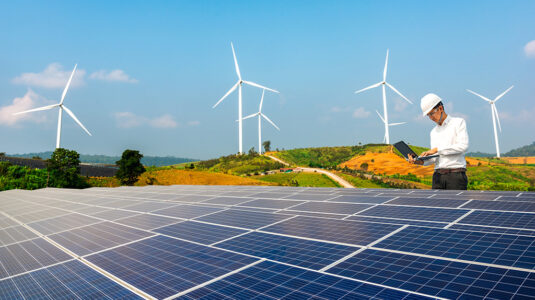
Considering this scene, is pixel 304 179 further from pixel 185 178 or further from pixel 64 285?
pixel 64 285

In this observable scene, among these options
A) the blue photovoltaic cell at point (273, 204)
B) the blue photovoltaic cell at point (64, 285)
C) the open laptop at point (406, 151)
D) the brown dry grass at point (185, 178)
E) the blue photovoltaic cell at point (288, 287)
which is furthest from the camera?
the brown dry grass at point (185, 178)

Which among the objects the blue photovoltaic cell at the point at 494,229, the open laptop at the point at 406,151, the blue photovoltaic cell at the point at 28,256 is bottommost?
the blue photovoltaic cell at the point at 28,256

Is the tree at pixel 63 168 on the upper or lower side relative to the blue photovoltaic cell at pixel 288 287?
upper

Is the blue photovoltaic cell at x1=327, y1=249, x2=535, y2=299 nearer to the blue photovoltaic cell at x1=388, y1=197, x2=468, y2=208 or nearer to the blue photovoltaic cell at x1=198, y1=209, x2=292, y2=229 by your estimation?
the blue photovoltaic cell at x1=198, y1=209, x2=292, y2=229

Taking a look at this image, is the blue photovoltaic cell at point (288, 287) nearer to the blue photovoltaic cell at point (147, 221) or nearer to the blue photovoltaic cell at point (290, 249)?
the blue photovoltaic cell at point (290, 249)

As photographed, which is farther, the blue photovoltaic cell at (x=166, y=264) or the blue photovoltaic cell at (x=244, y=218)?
the blue photovoltaic cell at (x=244, y=218)

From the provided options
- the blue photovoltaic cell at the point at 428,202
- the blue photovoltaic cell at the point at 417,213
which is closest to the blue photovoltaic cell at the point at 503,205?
the blue photovoltaic cell at the point at 428,202

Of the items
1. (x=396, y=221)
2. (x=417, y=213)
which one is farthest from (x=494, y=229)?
(x=417, y=213)
